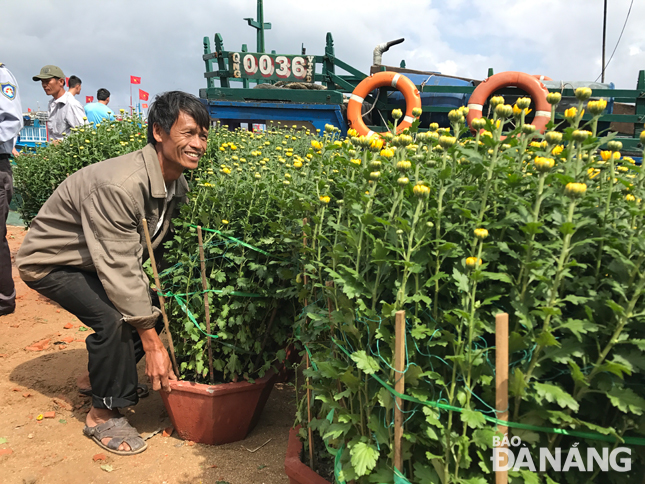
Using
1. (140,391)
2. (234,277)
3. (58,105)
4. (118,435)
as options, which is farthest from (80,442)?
(58,105)

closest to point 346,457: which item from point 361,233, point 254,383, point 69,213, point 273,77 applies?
point 361,233

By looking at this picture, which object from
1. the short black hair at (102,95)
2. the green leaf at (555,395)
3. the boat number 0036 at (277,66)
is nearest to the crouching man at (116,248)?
the green leaf at (555,395)

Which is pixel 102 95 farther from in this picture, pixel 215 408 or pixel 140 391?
pixel 215 408

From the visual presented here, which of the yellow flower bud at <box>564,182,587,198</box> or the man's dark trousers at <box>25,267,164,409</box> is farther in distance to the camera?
the man's dark trousers at <box>25,267,164,409</box>

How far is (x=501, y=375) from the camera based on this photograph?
1.29 m

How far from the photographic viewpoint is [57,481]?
258 centimetres

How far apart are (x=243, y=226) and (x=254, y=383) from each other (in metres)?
0.99

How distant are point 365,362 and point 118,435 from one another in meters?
2.10

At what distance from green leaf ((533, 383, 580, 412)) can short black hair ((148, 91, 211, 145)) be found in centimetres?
222

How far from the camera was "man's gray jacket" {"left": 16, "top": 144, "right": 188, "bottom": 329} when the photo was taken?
2.51 m

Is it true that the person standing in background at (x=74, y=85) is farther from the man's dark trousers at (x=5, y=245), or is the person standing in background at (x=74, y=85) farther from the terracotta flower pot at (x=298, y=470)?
the terracotta flower pot at (x=298, y=470)

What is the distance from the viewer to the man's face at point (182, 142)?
8.73 ft

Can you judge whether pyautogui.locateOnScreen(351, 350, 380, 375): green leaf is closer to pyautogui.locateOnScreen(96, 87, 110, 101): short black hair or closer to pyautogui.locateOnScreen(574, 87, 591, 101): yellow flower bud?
pyautogui.locateOnScreen(574, 87, 591, 101): yellow flower bud

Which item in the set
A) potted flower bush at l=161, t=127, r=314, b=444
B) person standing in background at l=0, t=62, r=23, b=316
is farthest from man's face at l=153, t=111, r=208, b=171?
person standing in background at l=0, t=62, r=23, b=316
